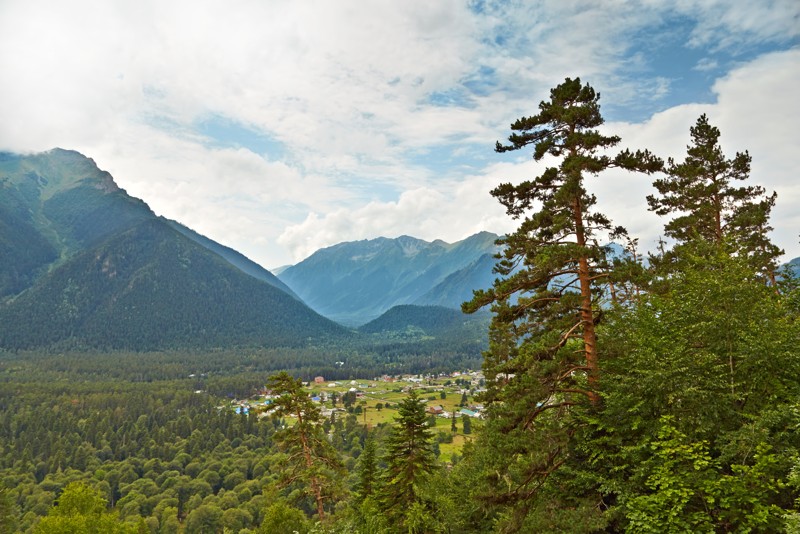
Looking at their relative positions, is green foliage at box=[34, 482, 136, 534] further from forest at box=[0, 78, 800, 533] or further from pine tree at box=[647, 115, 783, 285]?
pine tree at box=[647, 115, 783, 285]

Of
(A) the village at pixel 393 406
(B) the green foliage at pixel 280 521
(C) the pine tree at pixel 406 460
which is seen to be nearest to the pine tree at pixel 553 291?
(C) the pine tree at pixel 406 460

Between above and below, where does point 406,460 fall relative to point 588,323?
below

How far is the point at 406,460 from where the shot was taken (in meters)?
23.8

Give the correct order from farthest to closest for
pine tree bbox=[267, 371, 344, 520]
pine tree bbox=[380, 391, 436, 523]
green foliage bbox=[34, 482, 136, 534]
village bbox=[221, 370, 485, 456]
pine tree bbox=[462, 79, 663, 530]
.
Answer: village bbox=[221, 370, 485, 456] → green foliage bbox=[34, 482, 136, 534] → pine tree bbox=[267, 371, 344, 520] → pine tree bbox=[380, 391, 436, 523] → pine tree bbox=[462, 79, 663, 530]

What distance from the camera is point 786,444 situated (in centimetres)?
1028

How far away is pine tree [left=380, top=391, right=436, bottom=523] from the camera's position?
23.5 meters

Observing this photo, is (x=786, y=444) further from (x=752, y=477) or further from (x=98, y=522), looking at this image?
(x=98, y=522)

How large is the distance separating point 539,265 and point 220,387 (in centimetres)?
19980

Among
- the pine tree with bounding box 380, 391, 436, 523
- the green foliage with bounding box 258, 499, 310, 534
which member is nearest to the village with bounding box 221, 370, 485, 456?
the green foliage with bounding box 258, 499, 310, 534

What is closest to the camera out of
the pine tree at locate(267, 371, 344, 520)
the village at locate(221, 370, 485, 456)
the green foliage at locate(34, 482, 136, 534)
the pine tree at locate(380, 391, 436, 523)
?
the pine tree at locate(380, 391, 436, 523)

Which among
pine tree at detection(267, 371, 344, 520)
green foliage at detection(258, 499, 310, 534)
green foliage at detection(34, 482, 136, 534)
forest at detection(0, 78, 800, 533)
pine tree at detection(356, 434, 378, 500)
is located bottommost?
green foliage at detection(34, 482, 136, 534)

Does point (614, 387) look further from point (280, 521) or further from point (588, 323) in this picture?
point (280, 521)

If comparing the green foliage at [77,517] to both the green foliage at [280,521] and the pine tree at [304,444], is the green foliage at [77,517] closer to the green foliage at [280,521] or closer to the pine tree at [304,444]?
the green foliage at [280,521]

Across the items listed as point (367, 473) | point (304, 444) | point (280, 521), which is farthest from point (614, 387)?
point (280, 521)
